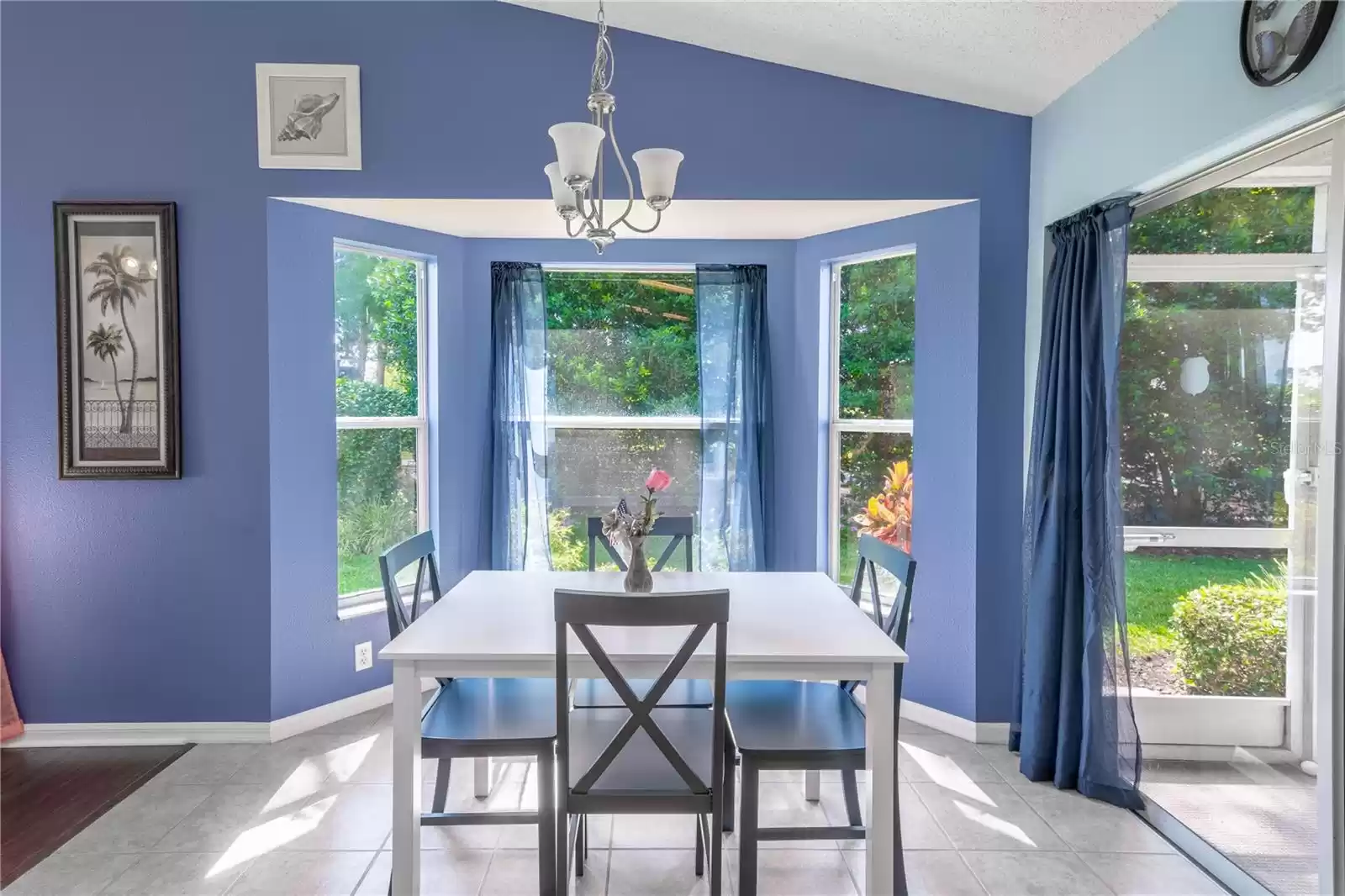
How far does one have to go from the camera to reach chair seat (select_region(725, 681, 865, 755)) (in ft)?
6.31

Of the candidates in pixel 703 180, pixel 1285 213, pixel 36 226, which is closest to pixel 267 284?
pixel 36 226

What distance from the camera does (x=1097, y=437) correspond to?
8.07 feet

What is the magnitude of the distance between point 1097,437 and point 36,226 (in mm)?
3981

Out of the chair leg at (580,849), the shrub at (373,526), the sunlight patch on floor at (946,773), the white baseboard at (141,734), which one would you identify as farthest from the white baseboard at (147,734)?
the sunlight patch on floor at (946,773)

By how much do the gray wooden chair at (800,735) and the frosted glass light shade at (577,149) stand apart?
4.54ft

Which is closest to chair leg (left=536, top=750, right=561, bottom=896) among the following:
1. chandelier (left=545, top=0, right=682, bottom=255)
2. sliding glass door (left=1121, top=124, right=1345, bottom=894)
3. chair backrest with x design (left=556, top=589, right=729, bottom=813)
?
chair backrest with x design (left=556, top=589, right=729, bottom=813)

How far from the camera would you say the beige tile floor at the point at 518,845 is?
2070 mm

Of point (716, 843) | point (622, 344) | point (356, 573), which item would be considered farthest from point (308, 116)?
point (716, 843)

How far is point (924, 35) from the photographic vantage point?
98.8 inches

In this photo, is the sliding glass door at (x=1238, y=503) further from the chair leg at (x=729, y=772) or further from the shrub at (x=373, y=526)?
the shrub at (x=373, y=526)

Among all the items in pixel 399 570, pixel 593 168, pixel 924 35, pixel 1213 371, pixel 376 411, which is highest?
pixel 924 35

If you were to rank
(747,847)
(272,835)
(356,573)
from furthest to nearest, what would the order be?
1. (356,573)
2. (272,835)
3. (747,847)

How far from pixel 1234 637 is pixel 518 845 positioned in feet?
7.52

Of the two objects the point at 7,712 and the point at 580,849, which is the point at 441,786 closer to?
the point at 580,849
